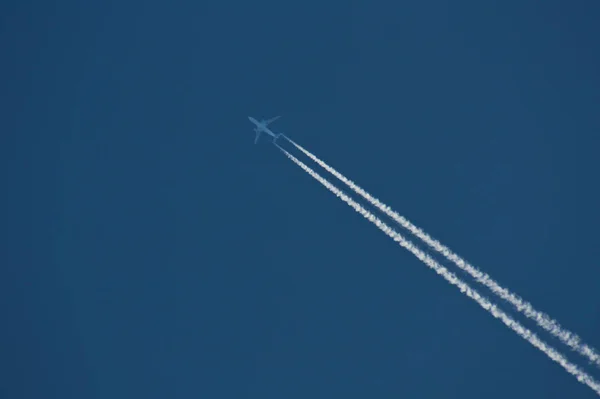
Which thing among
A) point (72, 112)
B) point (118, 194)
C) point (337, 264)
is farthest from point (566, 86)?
point (72, 112)

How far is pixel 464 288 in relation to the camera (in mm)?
50281

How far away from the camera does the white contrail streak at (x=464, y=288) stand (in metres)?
44.8

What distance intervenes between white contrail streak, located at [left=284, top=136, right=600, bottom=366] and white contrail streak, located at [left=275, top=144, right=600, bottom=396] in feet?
3.46

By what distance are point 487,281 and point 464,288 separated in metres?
2.03

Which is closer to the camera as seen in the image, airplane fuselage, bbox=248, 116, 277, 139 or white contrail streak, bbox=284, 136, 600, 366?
white contrail streak, bbox=284, 136, 600, 366

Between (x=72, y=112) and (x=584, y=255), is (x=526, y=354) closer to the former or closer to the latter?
(x=584, y=255)

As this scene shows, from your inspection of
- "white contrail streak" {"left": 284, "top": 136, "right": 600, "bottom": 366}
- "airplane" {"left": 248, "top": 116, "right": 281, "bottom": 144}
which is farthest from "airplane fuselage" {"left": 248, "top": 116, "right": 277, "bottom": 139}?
"white contrail streak" {"left": 284, "top": 136, "right": 600, "bottom": 366}

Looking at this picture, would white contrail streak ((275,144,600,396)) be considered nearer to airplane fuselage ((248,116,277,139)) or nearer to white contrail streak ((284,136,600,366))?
white contrail streak ((284,136,600,366))

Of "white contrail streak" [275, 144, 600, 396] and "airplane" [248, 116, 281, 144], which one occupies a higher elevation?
"airplane" [248, 116, 281, 144]

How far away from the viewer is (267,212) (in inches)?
2478

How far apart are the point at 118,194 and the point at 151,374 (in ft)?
59.0

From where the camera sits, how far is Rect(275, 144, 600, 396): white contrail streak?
4475 centimetres

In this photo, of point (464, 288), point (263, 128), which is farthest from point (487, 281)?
point (263, 128)

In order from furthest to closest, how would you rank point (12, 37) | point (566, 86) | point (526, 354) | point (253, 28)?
point (12, 37)
point (253, 28)
point (566, 86)
point (526, 354)
